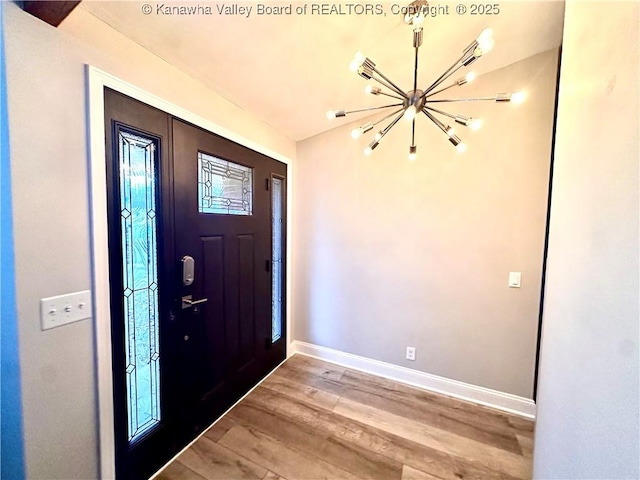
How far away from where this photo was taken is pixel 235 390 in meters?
1.95

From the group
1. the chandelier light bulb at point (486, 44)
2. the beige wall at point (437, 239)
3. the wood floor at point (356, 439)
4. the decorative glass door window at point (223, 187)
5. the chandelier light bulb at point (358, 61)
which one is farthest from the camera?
the beige wall at point (437, 239)

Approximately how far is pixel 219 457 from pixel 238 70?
7.90ft

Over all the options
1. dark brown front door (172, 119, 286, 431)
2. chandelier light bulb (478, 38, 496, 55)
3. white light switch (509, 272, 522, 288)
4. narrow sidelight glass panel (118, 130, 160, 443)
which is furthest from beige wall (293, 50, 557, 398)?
narrow sidelight glass panel (118, 130, 160, 443)

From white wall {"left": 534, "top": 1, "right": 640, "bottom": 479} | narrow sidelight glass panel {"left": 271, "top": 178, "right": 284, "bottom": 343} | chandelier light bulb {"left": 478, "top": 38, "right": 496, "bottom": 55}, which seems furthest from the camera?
narrow sidelight glass panel {"left": 271, "top": 178, "right": 284, "bottom": 343}

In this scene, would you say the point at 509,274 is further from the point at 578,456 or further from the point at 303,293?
the point at 303,293

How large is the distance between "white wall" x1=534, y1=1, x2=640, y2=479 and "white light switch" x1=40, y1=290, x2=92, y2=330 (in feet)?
5.68

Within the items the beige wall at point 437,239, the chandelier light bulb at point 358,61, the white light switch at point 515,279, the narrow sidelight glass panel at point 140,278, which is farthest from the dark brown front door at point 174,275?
the white light switch at point 515,279

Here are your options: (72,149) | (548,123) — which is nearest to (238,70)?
(72,149)

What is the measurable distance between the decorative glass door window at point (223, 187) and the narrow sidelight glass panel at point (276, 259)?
36cm

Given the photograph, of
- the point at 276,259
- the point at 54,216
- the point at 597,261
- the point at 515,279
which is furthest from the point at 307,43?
the point at 515,279

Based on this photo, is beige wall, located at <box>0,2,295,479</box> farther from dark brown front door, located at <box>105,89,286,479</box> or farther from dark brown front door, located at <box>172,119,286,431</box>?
dark brown front door, located at <box>172,119,286,431</box>

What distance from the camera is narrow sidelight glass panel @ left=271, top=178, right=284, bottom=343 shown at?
239cm

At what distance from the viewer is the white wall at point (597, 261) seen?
0.48 metres

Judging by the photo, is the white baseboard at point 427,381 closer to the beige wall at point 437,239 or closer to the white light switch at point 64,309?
the beige wall at point 437,239
